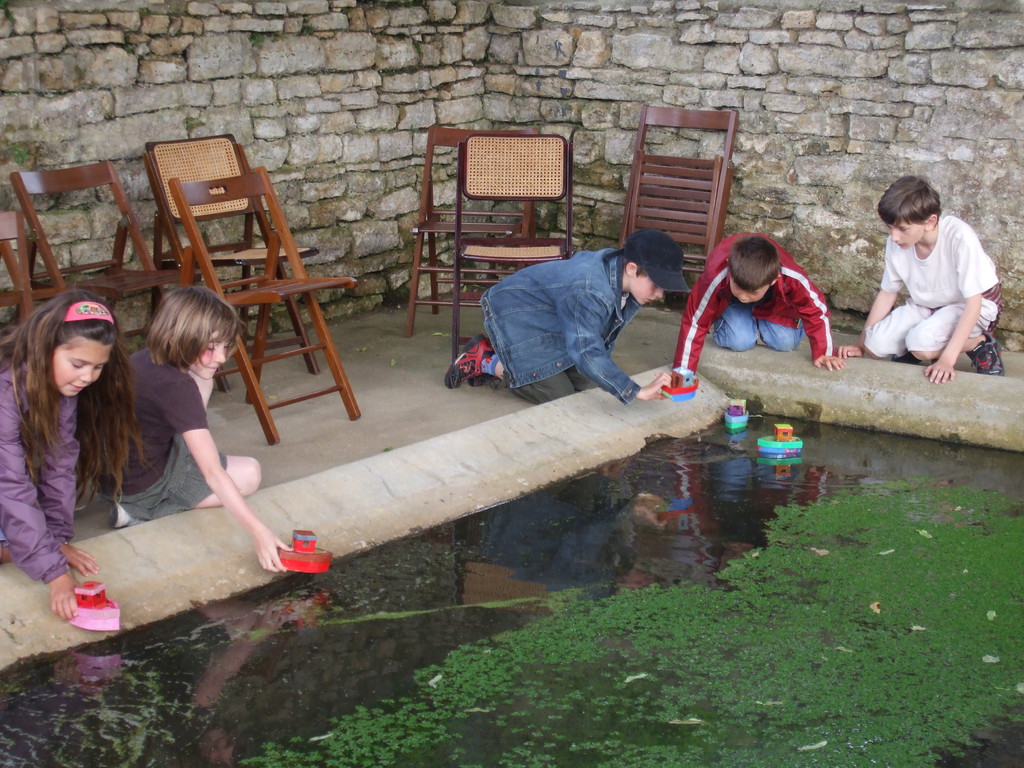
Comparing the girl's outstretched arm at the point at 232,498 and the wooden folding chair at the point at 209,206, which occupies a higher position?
the wooden folding chair at the point at 209,206

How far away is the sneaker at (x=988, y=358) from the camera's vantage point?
196 inches

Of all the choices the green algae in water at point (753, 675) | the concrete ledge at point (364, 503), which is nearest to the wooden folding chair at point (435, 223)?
the concrete ledge at point (364, 503)

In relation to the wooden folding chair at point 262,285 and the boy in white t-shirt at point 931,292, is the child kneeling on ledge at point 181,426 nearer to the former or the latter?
the wooden folding chair at point 262,285

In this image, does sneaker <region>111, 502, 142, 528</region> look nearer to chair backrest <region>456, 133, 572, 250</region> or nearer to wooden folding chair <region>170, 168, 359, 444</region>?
wooden folding chair <region>170, 168, 359, 444</region>

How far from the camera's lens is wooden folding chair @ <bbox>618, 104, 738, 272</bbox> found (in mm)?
6141

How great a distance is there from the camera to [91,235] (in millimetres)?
5172

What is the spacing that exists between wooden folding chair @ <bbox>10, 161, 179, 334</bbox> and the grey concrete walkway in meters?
0.62

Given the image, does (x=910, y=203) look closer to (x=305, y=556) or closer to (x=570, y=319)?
(x=570, y=319)

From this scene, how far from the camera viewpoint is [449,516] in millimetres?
3963

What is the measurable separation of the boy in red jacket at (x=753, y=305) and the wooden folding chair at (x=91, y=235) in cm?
218

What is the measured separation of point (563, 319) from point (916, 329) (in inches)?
61.6

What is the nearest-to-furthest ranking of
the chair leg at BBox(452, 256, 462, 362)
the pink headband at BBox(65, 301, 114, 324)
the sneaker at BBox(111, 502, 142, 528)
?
the pink headband at BBox(65, 301, 114, 324)
the sneaker at BBox(111, 502, 142, 528)
the chair leg at BBox(452, 256, 462, 362)

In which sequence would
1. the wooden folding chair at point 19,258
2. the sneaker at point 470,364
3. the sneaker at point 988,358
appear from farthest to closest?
the sneaker at point 470,364, the sneaker at point 988,358, the wooden folding chair at point 19,258

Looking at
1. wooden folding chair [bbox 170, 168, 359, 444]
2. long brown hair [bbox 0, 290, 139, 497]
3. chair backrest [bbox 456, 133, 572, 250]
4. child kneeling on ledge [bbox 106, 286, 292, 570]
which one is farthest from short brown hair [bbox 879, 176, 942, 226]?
long brown hair [bbox 0, 290, 139, 497]
